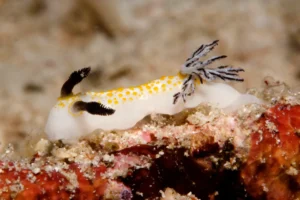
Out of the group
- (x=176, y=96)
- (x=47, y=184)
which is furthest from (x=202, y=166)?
(x=47, y=184)

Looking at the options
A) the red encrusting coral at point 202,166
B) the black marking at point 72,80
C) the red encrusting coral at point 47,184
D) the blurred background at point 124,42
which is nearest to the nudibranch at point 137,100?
the black marking at point 72,80

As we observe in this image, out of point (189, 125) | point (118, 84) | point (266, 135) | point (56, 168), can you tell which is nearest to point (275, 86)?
point (266, 135)

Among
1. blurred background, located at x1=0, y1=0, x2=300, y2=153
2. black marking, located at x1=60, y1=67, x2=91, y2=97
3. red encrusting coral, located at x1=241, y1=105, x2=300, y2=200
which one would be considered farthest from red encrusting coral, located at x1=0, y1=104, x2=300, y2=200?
blurred background, located at x1=0, y1=0, x2=300, y2=153

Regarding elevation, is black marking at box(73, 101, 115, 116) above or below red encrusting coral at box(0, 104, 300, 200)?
above

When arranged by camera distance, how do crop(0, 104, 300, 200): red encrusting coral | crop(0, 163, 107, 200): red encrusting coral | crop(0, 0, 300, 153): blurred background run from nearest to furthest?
crop(0, 163, 107, 200): red encrusting coral < crop(0, 104, 300, 200): red encrusting coral < crop(0, 0, 300, 153): blurred background

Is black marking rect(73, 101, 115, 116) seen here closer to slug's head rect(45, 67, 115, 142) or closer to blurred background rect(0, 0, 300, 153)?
slug's head rect(45, 67, 115, 142)

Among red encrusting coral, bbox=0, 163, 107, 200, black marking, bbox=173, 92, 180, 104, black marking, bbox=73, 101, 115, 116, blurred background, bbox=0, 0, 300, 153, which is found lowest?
red encrusting coral, bbox=0, 163, 107, 200

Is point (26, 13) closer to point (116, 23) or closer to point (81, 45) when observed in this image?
point (81, 45)

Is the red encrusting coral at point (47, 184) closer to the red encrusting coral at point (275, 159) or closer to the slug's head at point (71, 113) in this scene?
the slug's head at point (71, 113)
